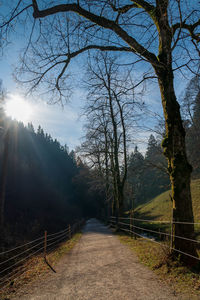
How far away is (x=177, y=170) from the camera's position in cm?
487

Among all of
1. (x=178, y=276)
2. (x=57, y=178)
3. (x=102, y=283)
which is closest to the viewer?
(x=178, y=276)

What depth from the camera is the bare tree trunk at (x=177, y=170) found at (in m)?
4.61

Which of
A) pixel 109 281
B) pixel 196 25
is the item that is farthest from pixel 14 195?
pixel 196 25

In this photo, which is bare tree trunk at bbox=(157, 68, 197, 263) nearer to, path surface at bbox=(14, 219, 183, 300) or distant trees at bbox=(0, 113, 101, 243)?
path surface at bbox=(14, 219, 183, 300)

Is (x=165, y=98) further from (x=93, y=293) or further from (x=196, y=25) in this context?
(x=93, y=293)

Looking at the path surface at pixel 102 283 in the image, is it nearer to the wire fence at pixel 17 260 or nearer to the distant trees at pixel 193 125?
the wire fence at pixel 17 260

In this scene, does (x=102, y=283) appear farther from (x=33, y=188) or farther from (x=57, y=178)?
(x=57, y=178)

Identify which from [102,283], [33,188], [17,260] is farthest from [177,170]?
[33,188]

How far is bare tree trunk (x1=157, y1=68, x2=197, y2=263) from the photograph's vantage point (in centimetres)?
461

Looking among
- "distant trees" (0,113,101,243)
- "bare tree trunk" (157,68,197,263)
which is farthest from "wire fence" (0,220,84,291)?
"bare tree trunk" (157,68,197,263)

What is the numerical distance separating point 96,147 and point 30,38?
1176 cm

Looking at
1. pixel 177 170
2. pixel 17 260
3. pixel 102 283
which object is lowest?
pixel 17 260

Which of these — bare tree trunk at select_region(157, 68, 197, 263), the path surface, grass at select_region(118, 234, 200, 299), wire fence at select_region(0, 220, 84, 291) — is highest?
bare tree trunk at select_region(157, 68, 197, 263)

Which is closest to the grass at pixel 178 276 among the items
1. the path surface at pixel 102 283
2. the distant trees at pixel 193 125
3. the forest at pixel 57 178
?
the path surface at pixel 102 283
